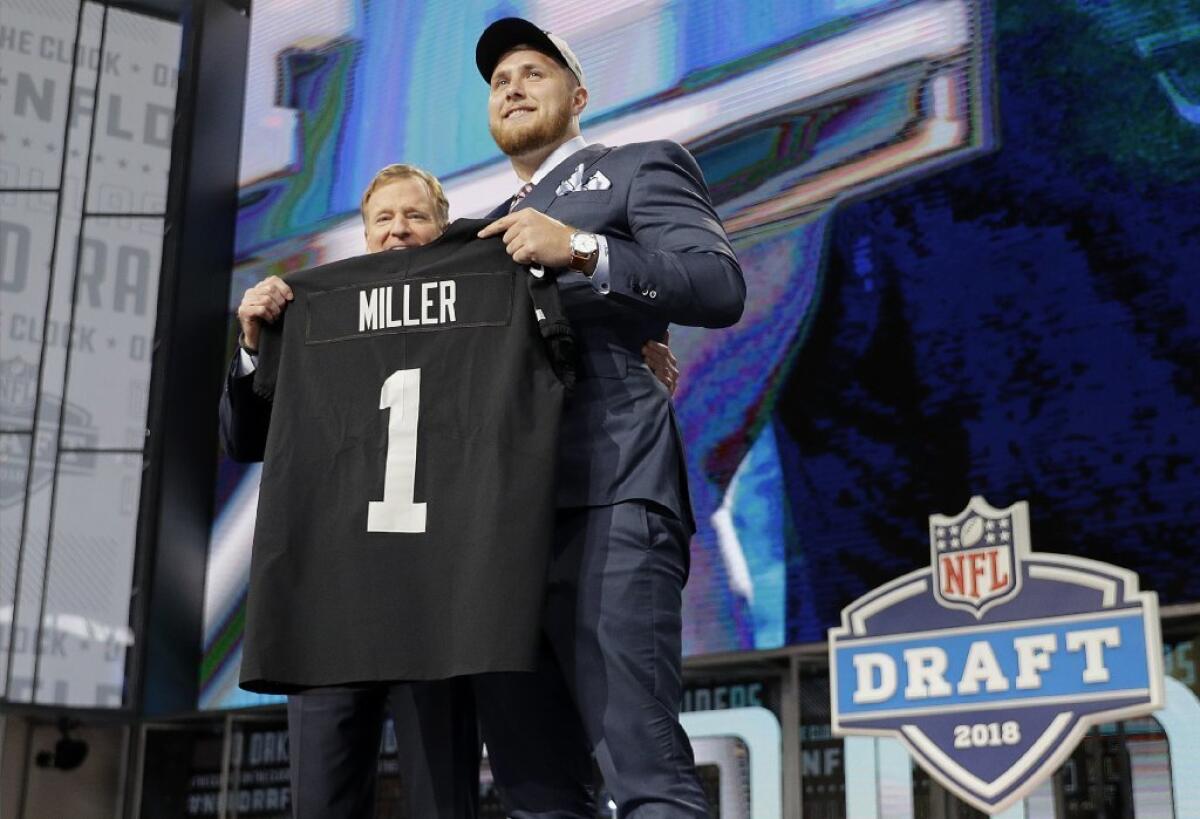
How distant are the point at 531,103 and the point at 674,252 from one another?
300mm

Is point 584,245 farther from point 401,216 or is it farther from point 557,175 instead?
point 401,216

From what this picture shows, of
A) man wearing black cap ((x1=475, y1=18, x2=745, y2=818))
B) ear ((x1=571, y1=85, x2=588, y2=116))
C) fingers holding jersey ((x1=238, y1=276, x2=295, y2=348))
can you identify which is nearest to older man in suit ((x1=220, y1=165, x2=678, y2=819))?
fingers holding jersey ((x1=238, y1=276, x2=295, y2=348))

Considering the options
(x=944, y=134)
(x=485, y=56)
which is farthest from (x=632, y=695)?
(x=944, y=134)

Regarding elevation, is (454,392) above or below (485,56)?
below

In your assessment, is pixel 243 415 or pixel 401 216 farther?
pixel 401 216

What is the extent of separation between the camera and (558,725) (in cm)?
159

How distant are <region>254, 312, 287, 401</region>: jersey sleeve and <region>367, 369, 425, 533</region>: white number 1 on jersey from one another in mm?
183

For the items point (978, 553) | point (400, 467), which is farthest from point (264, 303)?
point (978, 553)

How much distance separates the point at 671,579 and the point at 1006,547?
10.8 feet

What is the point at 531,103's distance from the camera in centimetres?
172

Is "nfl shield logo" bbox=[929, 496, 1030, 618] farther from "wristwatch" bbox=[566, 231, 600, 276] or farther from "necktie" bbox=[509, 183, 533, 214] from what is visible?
"wristwatch" bbox=[566, 231, 600, 276]

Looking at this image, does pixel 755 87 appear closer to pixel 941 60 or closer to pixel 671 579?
pixel 941 60

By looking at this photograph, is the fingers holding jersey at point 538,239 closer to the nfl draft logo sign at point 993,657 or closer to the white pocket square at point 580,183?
the white pocket square at point 580,183

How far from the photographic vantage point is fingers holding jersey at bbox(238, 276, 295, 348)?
1706 millimetres
